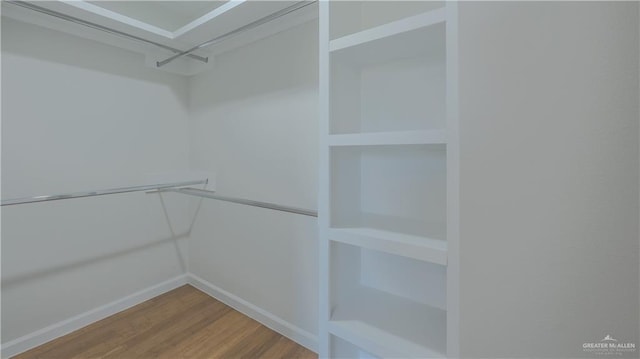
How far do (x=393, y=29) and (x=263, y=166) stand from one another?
118 centimetres

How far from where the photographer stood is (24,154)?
4.92 feet

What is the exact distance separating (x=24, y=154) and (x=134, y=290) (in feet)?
3.74

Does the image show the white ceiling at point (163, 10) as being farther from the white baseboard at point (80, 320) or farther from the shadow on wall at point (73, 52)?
the white baseboard at point (80, 320)

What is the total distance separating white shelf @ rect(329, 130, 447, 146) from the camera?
73cm

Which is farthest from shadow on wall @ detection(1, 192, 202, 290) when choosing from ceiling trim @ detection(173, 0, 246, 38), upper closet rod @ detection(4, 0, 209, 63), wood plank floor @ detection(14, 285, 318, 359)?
ceiling trim @ detection(173, 0, 246, 38)

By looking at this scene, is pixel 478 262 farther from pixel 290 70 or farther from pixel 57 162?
pixel 57 162

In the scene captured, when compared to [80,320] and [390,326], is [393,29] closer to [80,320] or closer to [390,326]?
[390,326]

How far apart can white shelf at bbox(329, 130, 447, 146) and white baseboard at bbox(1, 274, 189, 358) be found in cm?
204

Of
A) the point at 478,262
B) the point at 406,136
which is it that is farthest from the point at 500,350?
the point at 406,136

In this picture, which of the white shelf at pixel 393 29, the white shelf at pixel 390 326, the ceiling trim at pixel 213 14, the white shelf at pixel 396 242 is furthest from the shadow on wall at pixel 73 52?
the white shelf at pixel 390 326

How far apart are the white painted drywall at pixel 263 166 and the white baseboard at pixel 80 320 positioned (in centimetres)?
31

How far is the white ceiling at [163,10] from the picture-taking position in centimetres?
176

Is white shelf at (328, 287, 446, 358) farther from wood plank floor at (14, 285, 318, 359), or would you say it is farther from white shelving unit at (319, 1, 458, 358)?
wood plank floor at (14, 285, 318, 359)

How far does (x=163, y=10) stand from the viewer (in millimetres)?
1877
